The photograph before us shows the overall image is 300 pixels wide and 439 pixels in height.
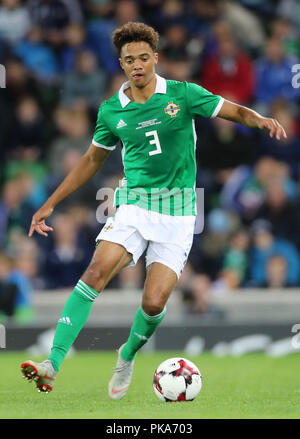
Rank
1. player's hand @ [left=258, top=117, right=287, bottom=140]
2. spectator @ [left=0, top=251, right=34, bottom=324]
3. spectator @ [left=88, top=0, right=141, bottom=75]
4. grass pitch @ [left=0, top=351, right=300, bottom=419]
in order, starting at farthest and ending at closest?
spectator @ [left=88, top=0, right=141, bottom=75], spectator @ [left=0, top=251, right=34, bottom=324], player's hand @ [left=258, top=117, right=287, bottom=140], grass pitch @ [left=0, top=351, right=300, bottom=419]

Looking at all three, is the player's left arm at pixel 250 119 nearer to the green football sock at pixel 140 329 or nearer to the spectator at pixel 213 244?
the green football sock at pixel 140 329

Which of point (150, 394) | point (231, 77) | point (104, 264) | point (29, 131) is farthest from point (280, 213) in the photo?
point (104, 264)

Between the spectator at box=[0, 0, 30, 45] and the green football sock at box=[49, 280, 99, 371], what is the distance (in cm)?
871

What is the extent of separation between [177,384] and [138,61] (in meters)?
2.19

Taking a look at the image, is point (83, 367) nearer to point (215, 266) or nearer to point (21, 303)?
point (21, 303)

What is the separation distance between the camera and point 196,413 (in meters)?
5.83

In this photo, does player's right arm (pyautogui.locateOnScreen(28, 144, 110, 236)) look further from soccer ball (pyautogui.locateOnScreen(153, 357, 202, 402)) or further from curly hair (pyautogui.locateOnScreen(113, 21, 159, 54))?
soccer ball (pyautogui.locateOnScreen(153, 357, 202, 402))

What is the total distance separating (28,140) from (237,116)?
7613 millimetres

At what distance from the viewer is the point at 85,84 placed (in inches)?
547

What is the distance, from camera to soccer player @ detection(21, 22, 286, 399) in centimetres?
664

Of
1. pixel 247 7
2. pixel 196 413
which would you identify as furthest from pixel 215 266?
pixel 196 413

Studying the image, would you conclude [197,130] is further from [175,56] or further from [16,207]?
[16,207]

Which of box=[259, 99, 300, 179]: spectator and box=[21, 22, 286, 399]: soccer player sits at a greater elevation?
box=[259, 99, 300, 179]: spectator

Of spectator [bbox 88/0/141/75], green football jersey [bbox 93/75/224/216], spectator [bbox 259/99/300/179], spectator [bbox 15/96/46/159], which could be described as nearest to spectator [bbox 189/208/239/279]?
spectator [bbox 259/99/300/179]
